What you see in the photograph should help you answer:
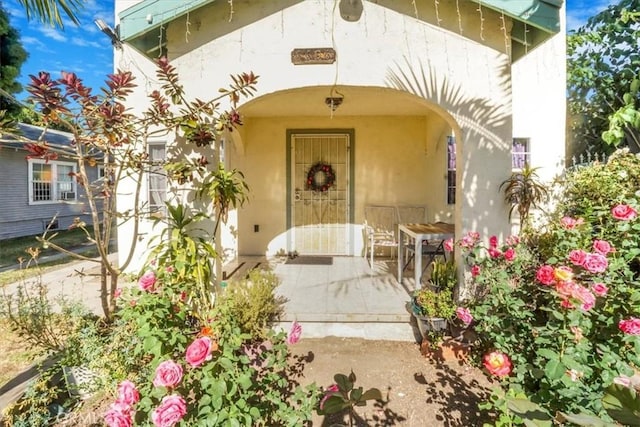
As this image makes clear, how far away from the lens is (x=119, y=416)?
1.46 metres

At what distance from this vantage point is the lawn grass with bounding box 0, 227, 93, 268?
25.8 ft

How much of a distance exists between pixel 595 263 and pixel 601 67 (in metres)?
7.91

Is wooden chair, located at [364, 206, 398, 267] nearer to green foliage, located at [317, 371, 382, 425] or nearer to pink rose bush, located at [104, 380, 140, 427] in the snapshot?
green foliage, located at [317, 371, 382, 425]

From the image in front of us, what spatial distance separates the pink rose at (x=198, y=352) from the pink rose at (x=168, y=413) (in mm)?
164

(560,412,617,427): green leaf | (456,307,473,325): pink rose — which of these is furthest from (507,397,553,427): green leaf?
(456,307,473,325): pink rose

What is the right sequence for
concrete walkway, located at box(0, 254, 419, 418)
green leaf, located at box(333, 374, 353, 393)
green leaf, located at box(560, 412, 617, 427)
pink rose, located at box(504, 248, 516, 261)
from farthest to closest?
concrete walkway, located at box(0, 254, 419, 418)
pink rose, located at box(504, 248, 516, 261)
green leaf, located at box(333, 374, 353, 393)
green leaf, located at box(560, 412, 617, 427)

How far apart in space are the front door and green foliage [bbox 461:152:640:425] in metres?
4.27

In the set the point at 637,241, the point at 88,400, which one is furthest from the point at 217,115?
the point at 637,241

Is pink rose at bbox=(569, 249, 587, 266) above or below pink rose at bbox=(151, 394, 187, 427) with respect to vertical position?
above

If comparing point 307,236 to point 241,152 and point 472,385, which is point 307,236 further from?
point 472,385

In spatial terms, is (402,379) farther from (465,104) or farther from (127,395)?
(465,104)

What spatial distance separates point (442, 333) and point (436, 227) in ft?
6.73

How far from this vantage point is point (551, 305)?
2.25 meters

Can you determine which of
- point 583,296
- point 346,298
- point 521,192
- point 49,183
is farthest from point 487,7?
point 49,183
